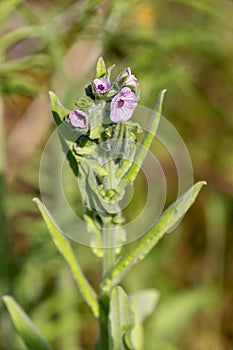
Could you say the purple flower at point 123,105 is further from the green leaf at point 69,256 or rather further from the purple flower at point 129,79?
the green leaf at point 69,256

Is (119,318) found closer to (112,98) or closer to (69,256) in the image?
(69,256)

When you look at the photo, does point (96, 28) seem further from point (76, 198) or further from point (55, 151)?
point (76, 198)

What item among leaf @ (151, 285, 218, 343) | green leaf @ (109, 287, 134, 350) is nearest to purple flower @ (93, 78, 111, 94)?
green leaf @ (109, 287, 134, 350)

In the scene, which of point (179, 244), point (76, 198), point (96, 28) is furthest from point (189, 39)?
point (179, 244)

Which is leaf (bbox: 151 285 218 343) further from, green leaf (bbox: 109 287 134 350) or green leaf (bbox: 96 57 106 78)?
green leaf (bbox: 96 57 106 78)

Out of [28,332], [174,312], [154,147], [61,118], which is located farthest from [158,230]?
[154,147]

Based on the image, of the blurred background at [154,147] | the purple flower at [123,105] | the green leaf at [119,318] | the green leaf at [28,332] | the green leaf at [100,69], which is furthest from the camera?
the blurred background at [154,147]

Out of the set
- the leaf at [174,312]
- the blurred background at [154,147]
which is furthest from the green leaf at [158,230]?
the leaf at [174,312]
